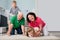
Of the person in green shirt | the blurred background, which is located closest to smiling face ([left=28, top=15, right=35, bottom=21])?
the person in green shirt

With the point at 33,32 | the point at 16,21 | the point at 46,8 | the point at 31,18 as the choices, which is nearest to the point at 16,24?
the point at 16,21

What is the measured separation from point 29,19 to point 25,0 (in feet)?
3.44

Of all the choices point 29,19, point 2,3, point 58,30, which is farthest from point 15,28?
point 58,30

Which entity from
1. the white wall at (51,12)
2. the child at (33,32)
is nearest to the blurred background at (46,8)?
the white wall at (51,12)

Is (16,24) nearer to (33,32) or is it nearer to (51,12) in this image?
(33,32)

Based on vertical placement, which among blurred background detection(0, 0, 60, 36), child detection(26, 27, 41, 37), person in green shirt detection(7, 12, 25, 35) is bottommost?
child detection(26, 27, 41, 37)

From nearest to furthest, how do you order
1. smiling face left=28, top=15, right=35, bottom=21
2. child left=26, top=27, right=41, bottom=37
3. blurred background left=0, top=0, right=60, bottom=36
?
child left=26, top=27, right=41, bottom=37 < smiling face left=28, top=15, right=35, bottom=21 < blurred background left=0, top=0, right=60, bottom=36

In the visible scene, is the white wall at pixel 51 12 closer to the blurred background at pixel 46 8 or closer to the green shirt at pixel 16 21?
the blurred background at pixel 46 8

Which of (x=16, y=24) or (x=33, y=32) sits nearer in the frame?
(x=33, y=32)

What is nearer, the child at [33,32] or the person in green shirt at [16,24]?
the child at [33,32]

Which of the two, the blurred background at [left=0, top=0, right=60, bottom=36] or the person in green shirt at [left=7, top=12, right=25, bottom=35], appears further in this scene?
the blurred background at [left=0, top=0, right=60, bottom=36]

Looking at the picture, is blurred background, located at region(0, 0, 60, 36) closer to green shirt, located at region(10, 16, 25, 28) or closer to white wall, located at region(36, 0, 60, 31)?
white wall, located at region(36, 0, 60, 31)

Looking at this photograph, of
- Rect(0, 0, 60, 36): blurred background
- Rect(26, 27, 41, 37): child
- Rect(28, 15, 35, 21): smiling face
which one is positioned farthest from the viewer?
Rect(0, 0, 60, 36): blurred background

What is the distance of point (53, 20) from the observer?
11.8ft
